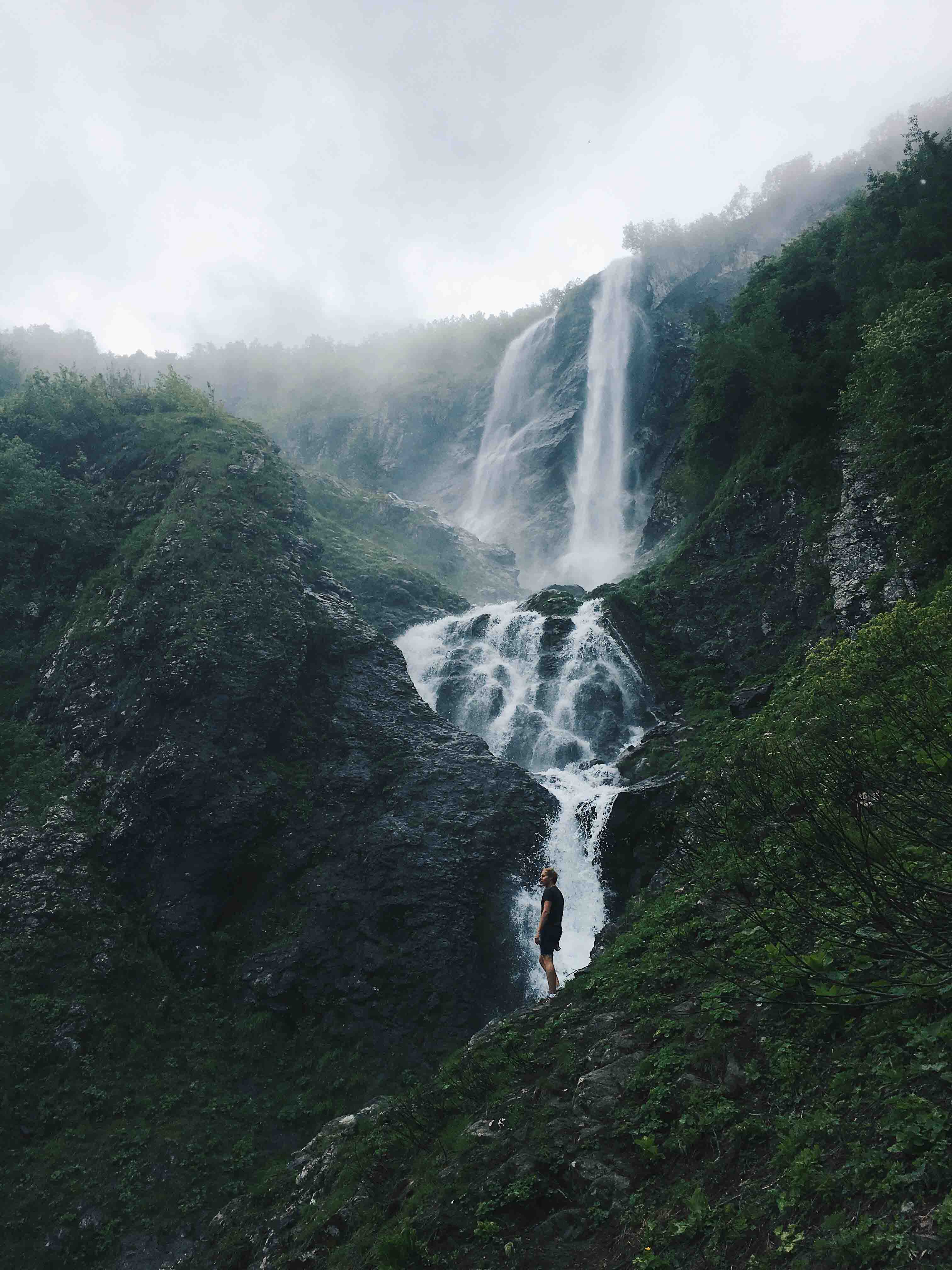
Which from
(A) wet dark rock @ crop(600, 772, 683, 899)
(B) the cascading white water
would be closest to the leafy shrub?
(A) wet dark rock @ crop(600, 772, 683, 899)

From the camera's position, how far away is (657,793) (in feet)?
63.8

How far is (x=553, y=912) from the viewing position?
10680 millimetres

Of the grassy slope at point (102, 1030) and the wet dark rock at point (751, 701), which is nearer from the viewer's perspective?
the grassy slope at point (102, 1030)

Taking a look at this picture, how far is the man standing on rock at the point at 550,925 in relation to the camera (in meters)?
10.6

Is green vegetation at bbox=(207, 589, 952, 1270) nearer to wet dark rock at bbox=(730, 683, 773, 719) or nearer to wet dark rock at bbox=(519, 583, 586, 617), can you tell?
wet dark rock at bbox=(730, 683, 773, 719)

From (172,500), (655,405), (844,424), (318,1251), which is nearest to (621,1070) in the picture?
(318,1251)

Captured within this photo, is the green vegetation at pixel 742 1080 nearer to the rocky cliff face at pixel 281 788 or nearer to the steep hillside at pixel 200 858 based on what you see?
the steep hillside at pixel 200 858

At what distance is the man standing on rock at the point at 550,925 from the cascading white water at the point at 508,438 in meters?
53.9

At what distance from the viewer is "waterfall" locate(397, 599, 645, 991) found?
66.2ft

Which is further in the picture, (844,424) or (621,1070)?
(844,424)

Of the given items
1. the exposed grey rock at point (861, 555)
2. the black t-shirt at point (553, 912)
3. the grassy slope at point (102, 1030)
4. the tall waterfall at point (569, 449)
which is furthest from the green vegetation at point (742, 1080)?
the tall waterfall at point (569, 449)

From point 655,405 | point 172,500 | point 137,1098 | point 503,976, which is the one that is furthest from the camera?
point 655,405

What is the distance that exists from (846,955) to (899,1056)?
779mm

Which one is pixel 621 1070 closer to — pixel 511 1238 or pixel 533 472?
pixel 511 1238
